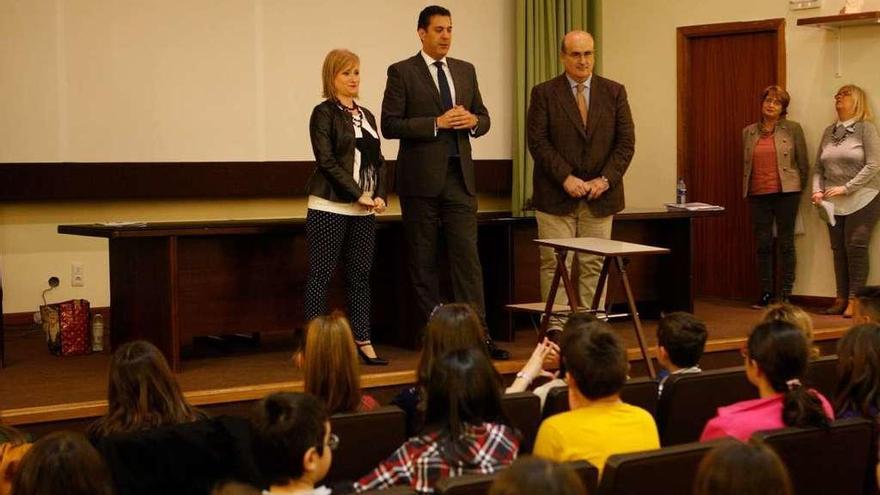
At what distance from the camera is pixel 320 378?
124 inches

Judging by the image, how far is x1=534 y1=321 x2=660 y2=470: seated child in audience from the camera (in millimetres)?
2705

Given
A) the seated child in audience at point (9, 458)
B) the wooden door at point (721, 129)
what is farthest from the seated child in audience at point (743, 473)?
the wooden door at point (721, 129)

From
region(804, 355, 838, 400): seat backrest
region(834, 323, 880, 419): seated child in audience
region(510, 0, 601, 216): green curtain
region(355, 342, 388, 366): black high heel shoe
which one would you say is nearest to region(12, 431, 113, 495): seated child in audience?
region(834, 323, 880, 419): seated child in audience

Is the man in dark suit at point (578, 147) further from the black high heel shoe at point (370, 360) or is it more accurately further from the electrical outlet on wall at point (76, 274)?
the electrical outlet on wall at point (76, 274)

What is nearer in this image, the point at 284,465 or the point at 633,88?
the point at 284,465

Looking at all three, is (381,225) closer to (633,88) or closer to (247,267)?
(247,267)

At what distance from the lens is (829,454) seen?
9.39 ft

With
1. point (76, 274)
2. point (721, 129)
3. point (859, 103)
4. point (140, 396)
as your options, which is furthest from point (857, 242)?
point (140, 396)

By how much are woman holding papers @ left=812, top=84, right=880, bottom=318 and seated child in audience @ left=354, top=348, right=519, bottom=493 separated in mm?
4871

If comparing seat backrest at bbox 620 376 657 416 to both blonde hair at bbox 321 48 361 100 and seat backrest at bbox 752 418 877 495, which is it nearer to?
seat backrest at bbox 752 418 877 495

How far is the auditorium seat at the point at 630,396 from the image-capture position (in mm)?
3303

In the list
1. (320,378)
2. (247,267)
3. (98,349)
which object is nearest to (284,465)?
(320,378)

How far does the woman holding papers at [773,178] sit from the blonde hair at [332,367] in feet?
15.6

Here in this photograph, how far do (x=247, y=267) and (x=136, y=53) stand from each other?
6.61 ft
